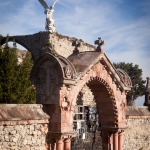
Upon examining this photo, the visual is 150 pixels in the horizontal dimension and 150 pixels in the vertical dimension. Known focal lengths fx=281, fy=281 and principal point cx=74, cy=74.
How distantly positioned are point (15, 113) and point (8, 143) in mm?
702

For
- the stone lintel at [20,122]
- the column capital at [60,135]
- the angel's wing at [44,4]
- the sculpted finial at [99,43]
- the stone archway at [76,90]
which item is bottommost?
the column capital at [60,135]

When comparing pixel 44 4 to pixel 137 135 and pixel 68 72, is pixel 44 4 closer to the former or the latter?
pixel 137 135

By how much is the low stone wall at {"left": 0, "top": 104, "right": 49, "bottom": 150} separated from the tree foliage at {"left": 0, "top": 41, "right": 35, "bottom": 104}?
5628mm

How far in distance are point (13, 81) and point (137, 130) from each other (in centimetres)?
607

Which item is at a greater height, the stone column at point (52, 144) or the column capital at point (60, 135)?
the column capital at point (60, 135)

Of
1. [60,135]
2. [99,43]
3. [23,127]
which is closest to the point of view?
[23,127]

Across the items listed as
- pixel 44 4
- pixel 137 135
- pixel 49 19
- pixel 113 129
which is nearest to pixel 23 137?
pixel 113 129

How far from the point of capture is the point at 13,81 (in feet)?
43.3

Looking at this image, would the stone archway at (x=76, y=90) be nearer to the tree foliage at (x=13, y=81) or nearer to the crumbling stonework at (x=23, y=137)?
the crumbling stonework at (x=23, y=137)

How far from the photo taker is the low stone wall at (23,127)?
6430mm

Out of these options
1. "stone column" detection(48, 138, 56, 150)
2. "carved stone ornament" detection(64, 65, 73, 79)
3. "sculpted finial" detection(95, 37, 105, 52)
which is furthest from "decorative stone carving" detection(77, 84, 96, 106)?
"carved stone ornament" detection(64, 65, 73, 79)

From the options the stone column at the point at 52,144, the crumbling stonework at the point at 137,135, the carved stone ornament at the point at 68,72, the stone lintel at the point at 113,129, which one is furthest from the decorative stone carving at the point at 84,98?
the carved stone ornament at the point at 68,72

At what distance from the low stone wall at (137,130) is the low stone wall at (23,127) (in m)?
5.09

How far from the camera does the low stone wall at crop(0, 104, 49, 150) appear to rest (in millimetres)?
6430
